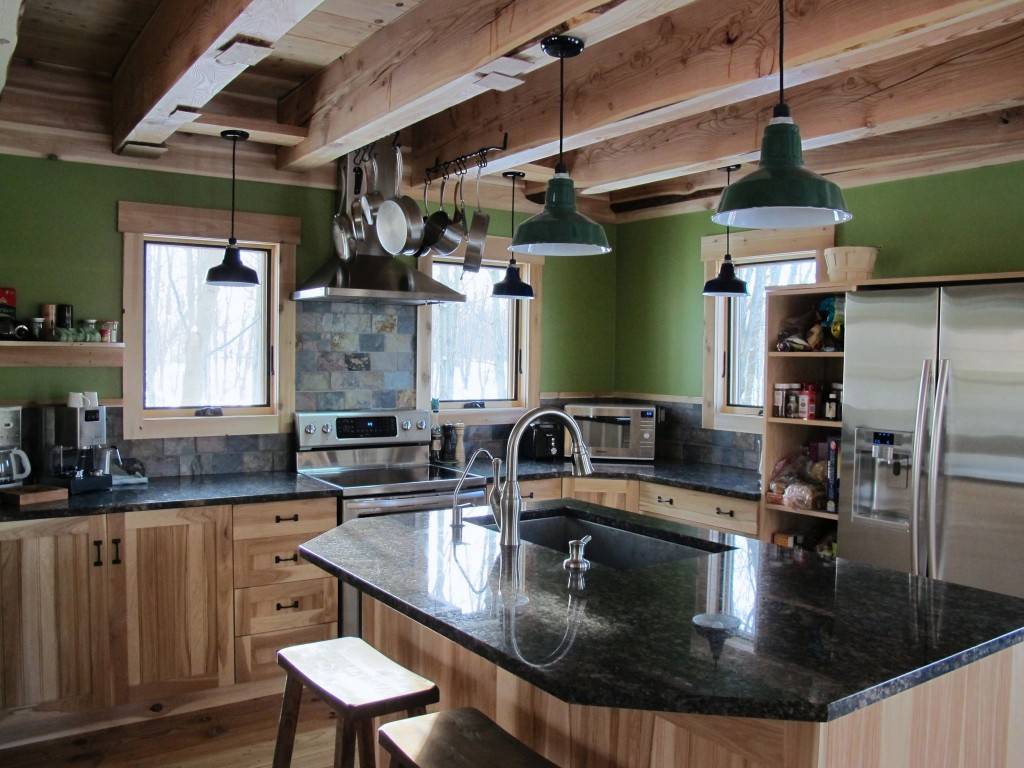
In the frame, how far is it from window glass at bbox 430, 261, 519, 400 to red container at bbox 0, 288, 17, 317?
2.02 m

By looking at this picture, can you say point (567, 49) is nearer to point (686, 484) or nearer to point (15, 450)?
point (686, 484)

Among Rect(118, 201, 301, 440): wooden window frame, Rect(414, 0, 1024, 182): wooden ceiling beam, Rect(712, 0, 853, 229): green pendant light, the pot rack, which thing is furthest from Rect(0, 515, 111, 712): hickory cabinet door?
Rect(712, 0, 853, 229): green pendant light

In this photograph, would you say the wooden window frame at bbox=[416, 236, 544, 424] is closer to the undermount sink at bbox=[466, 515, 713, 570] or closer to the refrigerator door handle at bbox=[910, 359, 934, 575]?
the undermount sink at bbox=[466, 515, 713, 570]

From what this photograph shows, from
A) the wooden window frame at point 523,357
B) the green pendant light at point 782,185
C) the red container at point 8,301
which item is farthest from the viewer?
the wooden window frame at point 523,357

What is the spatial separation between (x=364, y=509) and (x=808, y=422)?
6.72ft

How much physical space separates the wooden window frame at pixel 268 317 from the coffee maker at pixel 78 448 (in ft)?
0.79

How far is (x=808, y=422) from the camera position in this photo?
3.95 m

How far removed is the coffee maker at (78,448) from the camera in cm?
361

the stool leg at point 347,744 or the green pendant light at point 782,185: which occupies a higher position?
the green pendant light at point 782,185

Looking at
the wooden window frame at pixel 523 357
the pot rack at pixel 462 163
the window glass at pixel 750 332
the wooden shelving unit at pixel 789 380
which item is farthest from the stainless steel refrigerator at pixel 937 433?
the wooden window frame at pixel 523 357

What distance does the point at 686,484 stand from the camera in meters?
4.29

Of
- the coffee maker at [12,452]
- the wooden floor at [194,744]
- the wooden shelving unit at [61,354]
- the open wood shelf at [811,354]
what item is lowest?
the wooden floor at [194,744]

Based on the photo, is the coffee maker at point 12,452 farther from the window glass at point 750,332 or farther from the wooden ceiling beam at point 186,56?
the window glass at point 750,332

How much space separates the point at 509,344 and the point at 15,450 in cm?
268
